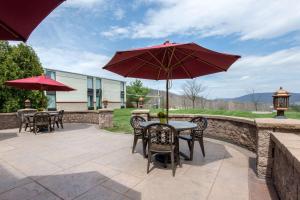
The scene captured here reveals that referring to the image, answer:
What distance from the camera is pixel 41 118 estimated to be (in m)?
7.03

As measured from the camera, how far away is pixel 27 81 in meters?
6.48

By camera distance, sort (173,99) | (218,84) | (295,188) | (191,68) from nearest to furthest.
Result: (295,188) < (191,68) < (218,84) < (173,99)

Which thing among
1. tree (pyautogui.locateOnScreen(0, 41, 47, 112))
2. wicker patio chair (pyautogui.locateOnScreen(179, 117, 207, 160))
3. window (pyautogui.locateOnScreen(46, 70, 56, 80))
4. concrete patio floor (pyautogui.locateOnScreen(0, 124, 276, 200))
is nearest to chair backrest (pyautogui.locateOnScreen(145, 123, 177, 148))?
concrete patio floor (pyautogui.locateOnScreen(0, 124, 276, 200))

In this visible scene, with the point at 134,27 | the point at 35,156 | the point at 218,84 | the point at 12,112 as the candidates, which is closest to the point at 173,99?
the point at 218,84

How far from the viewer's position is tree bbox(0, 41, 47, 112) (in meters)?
8.77

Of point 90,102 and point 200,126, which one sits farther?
point 90,102

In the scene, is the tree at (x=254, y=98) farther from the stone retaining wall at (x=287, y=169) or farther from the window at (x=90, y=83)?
the window at (x=90, y=83)

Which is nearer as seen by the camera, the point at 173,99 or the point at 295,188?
the point at 295,188

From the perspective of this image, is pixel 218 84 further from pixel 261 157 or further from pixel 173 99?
pixel 261 157

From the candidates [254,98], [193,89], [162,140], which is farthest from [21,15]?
[254,98]

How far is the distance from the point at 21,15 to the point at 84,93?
22.9 meters

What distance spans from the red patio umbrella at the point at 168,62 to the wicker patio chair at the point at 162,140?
1.02 metres

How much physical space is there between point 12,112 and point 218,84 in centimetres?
2257

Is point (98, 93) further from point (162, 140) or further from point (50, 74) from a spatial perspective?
point (162, 140)
